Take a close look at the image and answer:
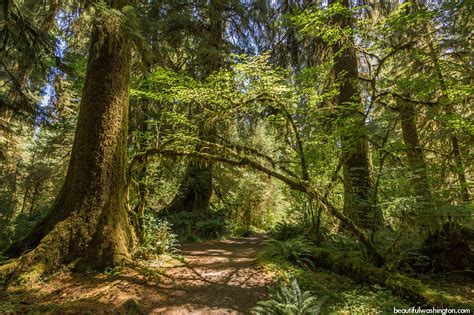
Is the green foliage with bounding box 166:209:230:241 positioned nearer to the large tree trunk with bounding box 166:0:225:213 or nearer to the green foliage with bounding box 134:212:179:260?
the large tree trunk with bounding box 166:0:225:213

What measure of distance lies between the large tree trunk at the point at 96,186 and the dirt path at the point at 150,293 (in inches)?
17.6

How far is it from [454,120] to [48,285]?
301 inches

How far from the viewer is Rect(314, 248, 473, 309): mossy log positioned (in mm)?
3799

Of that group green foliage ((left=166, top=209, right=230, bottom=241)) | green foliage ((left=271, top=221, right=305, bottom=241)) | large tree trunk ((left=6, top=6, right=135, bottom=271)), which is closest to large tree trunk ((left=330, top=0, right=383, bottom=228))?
green foliage ((left=271, top=221, right=305, bottom=241))

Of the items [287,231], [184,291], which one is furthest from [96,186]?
[287,231]

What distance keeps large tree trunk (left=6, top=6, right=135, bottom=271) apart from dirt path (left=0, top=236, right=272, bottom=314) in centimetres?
45

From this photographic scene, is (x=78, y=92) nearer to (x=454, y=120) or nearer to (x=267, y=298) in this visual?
(x=267, y=298)

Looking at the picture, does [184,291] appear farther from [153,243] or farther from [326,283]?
[326,283]

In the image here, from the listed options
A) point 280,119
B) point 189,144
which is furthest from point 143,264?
point 280,119

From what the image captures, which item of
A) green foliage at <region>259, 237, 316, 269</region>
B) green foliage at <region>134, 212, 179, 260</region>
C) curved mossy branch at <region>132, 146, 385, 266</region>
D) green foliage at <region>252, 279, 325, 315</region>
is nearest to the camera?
green foliage at <region>252, 279, 325, 315</region>

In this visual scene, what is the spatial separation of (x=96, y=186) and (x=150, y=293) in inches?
87.4

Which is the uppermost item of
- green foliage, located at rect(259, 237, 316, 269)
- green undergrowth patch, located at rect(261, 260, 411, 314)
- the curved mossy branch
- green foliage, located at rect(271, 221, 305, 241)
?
the curved mossy branch

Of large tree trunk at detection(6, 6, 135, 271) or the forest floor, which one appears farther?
large tree trunk at detection(6, 6, 135, 271)

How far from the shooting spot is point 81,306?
3.62 metres
